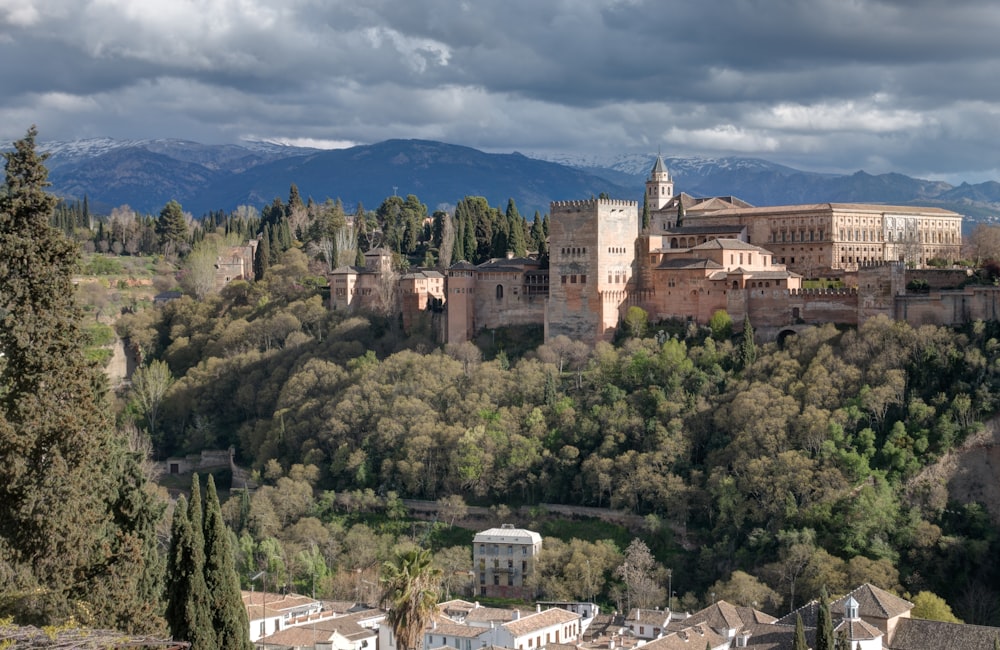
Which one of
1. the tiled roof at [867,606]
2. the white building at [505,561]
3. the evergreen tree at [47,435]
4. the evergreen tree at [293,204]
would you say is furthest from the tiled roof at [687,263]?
the evergreen tree at [47,435]

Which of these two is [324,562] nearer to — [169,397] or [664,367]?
[664,367]

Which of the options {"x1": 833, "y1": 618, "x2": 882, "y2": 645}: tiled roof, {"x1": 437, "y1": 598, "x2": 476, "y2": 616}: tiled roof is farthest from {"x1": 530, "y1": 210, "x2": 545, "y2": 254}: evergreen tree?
{"x1": 833, "y1": 618, "x2": 882, "y2": 645}: tiled roof

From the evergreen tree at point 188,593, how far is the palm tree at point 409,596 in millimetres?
4883

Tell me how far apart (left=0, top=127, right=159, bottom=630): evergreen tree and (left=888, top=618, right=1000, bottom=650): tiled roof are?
922 inches

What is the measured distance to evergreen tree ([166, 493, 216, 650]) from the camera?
70.8 ft

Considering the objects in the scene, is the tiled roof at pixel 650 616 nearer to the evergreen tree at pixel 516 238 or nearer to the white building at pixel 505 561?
the white building at pixel 505 561

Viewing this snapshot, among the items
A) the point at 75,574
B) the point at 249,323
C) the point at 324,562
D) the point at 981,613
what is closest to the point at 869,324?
the point at 981,613

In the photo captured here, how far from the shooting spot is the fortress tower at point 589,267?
55.1 m

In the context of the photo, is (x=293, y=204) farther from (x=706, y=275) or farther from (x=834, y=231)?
(x=706, y=275)

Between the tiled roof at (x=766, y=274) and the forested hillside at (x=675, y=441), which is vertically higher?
the tiled roof at (x=766, y=274)

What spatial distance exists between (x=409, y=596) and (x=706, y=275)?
1182 inches

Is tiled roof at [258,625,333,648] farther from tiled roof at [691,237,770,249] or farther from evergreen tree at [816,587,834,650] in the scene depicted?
tiled roof at [691,237,770,249]

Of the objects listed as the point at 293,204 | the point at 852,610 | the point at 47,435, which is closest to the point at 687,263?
the point at 852,610

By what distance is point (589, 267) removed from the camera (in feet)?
181
